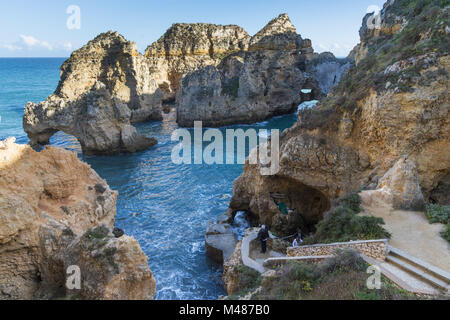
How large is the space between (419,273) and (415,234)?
2354 mm

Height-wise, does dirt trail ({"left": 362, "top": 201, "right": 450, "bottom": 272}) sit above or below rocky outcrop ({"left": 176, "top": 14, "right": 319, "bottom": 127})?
below

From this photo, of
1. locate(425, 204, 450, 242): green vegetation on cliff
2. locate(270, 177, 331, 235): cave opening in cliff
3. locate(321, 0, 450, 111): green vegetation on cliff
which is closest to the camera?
locate(425, 204, 450, 242): green vegetation on cliff

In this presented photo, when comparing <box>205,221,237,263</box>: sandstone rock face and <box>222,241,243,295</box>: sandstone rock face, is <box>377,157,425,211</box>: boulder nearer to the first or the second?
<box>222,241,243,295</box>: sandstone rock face

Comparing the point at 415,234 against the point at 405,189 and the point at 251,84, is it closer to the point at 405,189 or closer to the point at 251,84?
the point at 405,189

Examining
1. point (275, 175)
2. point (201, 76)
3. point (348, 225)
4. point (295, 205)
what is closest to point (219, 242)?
point (275, 175)

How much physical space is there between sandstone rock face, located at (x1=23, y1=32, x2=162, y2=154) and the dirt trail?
29.5 metres

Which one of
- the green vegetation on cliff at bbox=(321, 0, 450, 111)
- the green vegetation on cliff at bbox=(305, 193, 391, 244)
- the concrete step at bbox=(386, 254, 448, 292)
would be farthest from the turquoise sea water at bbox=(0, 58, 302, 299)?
the green vegetation on cliff at bbox=(321, 0, 450, 111)

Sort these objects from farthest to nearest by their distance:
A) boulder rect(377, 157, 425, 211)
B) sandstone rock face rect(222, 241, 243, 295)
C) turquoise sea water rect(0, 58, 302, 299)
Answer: turquoise sea water rect(0, 58, 302, 299), boulder rect(377, 157, 425, 211), sandstone rock face rect(222, 241, 243, 295)

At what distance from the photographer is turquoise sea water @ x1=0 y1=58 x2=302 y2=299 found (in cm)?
1600

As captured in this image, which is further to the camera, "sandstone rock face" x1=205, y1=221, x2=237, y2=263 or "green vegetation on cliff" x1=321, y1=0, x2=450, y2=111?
"sandstone rock face" x1=205, y1=221, x2=237, y2=263

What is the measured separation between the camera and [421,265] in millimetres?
9086

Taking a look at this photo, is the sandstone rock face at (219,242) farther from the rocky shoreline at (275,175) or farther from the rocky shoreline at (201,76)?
the rocky shoreline at (201,76)
